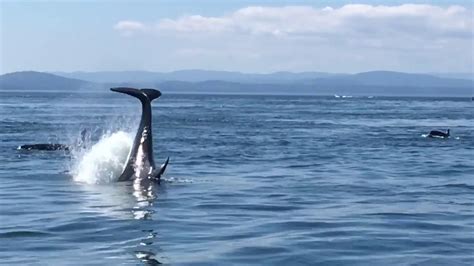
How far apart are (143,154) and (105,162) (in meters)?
3.39

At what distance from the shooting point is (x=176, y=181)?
2597 cm

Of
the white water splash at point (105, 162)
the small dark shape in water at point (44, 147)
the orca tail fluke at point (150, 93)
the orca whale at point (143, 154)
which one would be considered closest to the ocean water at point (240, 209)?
the white water splash at point (105, 162)

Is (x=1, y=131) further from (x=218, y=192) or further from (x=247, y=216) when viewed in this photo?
(x=247, y=216)

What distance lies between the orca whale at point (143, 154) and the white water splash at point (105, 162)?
88 cm

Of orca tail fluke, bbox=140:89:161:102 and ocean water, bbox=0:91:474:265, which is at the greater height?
orca tail fluke, bbox=140:89:161:102

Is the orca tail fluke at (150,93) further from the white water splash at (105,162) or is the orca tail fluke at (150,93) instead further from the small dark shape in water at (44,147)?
the small dark shape in water at (44,147)

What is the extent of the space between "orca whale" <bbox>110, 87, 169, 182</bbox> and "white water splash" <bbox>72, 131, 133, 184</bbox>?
0.88m

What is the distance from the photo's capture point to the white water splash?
2655 centimetres

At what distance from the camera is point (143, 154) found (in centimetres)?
2512

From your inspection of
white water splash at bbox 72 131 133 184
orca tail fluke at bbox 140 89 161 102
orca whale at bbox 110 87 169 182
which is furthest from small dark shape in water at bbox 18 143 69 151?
orca tail fluke at bbox 140 89 161 102

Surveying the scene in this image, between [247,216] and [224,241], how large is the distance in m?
3.16

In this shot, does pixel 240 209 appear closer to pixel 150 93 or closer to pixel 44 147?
pixel 150 93

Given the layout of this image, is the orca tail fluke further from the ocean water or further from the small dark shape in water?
the small dark shape in water

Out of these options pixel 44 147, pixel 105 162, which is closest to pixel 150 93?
pixel 105 162
